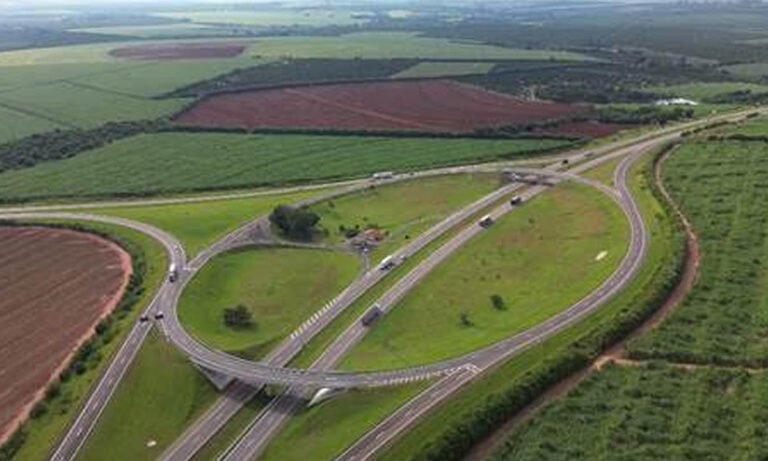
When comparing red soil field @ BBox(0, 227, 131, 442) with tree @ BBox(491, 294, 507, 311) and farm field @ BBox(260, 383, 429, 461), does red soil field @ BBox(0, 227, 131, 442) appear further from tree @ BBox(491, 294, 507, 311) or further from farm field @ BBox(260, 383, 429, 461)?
tree @ BBox(491, 294, 507, 311)

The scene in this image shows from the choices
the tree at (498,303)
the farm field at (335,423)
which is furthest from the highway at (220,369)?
the tree at (498,303)

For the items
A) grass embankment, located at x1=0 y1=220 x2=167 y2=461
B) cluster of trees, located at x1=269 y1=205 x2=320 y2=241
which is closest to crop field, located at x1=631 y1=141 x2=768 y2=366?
cluster of trees, located at x1=269 y1=205 x2=320 y2=241

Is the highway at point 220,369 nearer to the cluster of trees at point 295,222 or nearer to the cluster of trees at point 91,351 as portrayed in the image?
the cluster of trees at point 91,351

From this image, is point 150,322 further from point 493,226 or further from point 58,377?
point 493,226

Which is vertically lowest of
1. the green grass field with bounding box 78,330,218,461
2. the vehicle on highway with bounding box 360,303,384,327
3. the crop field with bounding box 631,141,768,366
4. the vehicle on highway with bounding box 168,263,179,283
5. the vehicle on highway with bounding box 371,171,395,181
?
the green grass field with bounding box 78,330,218,461

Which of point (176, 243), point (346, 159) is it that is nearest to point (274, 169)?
point (346, 159)
